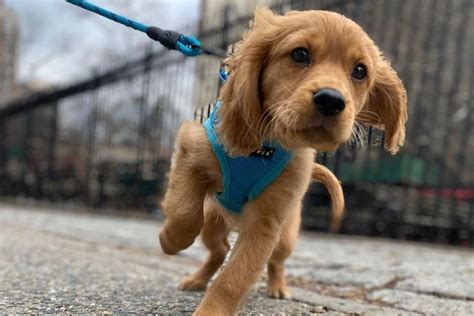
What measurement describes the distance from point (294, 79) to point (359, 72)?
291 mm

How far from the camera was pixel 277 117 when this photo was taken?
6.67ft

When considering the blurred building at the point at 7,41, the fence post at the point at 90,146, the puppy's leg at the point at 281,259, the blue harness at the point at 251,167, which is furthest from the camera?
the blurred building at the point at 7,41

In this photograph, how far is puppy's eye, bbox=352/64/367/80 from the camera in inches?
Answer: 84.0

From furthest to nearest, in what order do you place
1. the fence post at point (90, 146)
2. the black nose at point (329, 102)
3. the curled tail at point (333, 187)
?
the fence post at point (90, 146), the curled tail at point (333, 187), the black nose at point (329, 102)

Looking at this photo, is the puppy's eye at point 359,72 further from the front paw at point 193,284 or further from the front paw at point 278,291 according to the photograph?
the front paw at point 193,284

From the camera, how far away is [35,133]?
14.7 m

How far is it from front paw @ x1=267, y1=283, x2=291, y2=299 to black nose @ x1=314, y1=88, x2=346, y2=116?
152 cm

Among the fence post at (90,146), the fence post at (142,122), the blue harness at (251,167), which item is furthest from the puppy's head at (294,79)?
the fence post at (90,146)

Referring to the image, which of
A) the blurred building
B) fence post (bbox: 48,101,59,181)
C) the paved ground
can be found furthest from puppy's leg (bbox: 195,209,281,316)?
the blurred building

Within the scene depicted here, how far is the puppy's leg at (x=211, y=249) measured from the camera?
2.99 m

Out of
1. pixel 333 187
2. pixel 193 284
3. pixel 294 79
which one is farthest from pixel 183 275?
pixel 294 79

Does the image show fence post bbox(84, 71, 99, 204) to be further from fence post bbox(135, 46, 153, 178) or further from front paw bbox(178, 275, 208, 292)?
front paw bbox(178, 275, 208, 292)

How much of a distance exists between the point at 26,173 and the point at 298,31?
44.8ft

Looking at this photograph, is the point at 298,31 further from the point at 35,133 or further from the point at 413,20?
the point at 35,133
